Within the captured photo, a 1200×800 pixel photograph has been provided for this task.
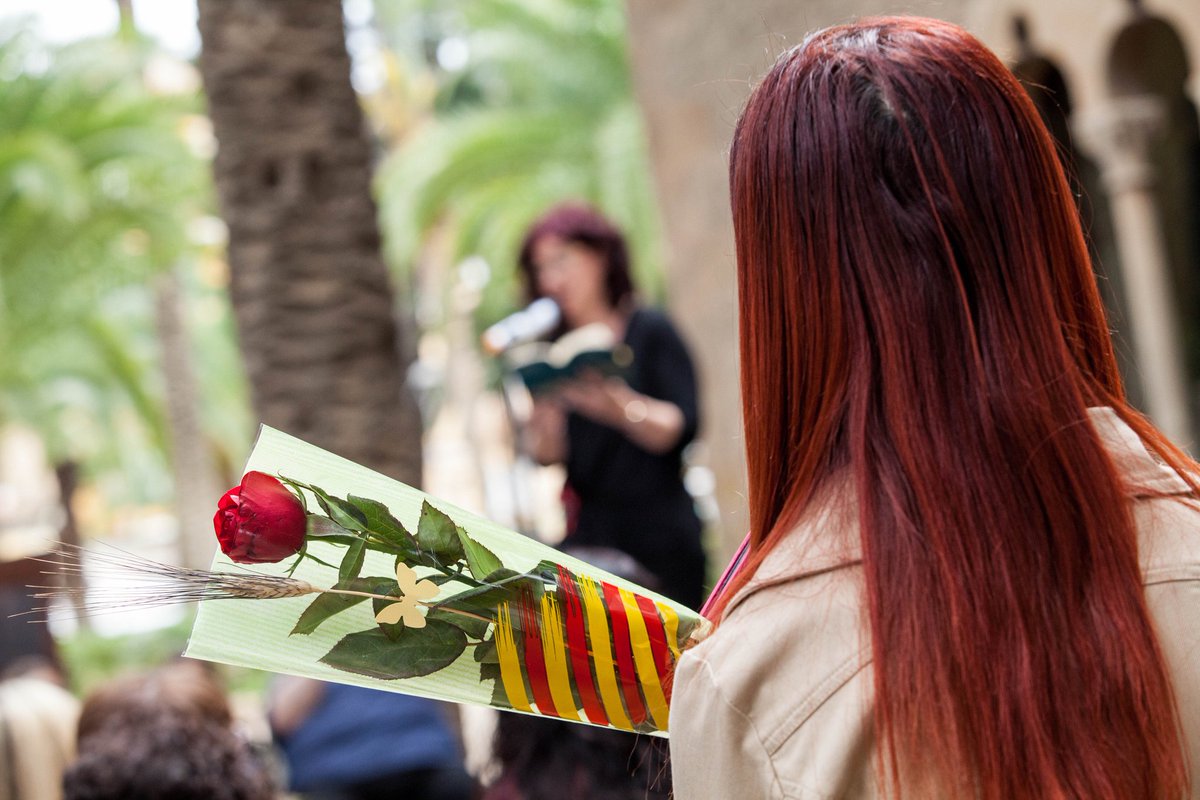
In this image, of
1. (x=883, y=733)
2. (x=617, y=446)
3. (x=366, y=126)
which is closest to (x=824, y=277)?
(x=883, y=733)

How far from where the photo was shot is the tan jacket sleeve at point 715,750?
3.91ft

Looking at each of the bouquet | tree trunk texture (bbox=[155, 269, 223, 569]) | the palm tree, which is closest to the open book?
the bouquet

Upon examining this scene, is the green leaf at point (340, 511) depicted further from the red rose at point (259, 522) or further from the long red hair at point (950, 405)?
the long red hair at point (950, 405)

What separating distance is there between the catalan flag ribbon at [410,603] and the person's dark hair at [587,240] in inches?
124

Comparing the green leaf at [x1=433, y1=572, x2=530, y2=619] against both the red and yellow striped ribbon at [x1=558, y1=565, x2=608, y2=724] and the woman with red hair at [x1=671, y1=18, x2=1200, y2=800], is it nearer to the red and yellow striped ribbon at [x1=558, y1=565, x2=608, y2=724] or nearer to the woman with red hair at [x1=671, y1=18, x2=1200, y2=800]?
→ the red and yellow striped ribbon at [x1=558, y1=565, x2=608, y2=724]

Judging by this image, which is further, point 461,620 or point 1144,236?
point 1144,236

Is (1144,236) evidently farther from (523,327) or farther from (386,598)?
(386,598)

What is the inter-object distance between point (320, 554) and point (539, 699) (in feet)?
0.88

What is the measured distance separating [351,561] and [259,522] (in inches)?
4.0

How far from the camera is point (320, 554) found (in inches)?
52.6

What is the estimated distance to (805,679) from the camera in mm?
1187

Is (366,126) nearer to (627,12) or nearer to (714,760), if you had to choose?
(627,12)

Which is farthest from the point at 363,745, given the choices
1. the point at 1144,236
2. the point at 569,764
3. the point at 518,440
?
the point at 1144,236

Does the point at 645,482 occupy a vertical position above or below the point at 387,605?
below
